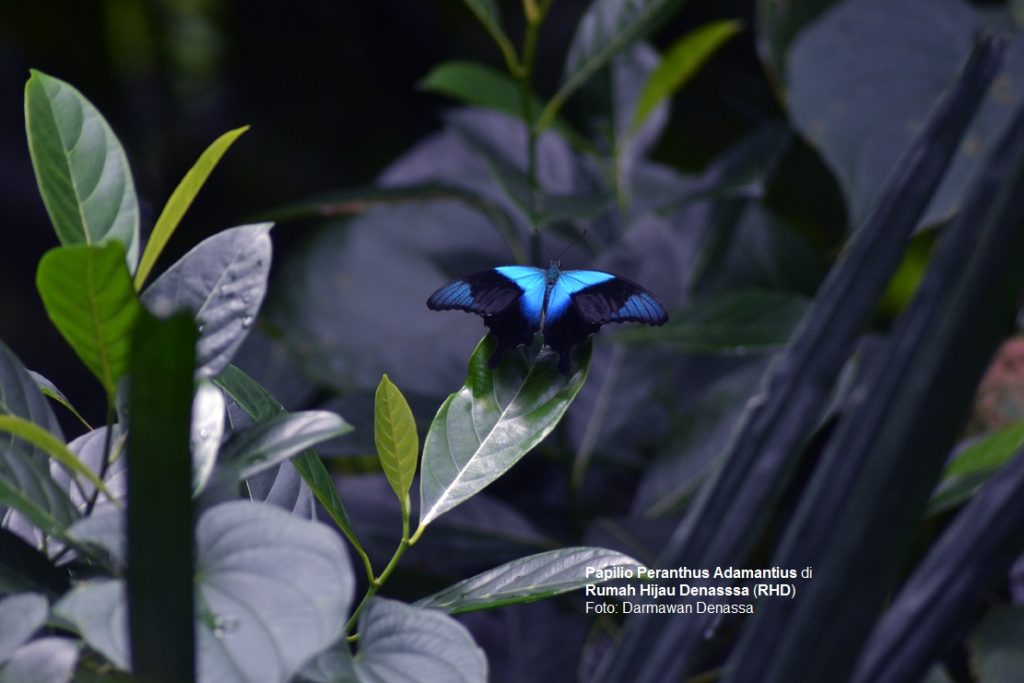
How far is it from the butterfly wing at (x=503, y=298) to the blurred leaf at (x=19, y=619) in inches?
14.2

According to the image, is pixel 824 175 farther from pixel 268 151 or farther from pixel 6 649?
pixel 6 649

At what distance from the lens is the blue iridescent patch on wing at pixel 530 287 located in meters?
0.72

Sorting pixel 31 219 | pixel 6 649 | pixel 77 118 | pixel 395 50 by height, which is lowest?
pixel 31 219

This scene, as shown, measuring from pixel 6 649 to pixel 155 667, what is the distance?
106 mm

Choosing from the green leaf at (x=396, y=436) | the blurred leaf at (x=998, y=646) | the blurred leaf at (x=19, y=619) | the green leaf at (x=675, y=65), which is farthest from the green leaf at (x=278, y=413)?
the green leaf at (x=675, y=65)

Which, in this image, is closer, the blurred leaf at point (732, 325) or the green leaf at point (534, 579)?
the green leaf at point (534, 579)

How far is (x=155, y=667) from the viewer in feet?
0.95

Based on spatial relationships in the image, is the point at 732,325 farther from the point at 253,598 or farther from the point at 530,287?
the point at 253,598

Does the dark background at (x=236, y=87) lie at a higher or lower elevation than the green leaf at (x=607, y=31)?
Result: lower

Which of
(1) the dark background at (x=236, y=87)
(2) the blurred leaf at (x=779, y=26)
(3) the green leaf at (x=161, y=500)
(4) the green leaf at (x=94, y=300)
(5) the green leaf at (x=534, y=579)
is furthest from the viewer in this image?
(1) the dark background at (x=236, y=87)

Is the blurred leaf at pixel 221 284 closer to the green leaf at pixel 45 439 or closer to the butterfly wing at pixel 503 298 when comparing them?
the green leaf at pixel 45 439

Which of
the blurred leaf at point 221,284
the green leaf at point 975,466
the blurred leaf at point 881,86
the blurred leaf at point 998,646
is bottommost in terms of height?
the blurred leaf at point 998,646

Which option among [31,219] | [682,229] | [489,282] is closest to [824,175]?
[682,229]

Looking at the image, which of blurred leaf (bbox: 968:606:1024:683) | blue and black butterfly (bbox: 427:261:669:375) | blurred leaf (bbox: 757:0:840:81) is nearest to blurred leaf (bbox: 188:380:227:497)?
blue and black butterfly (bbox: 427:261:669:375)
